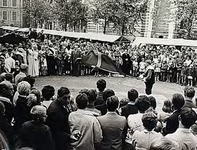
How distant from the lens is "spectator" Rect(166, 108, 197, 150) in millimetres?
4500

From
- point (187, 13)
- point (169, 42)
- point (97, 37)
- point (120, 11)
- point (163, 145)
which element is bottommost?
point (163, 145)

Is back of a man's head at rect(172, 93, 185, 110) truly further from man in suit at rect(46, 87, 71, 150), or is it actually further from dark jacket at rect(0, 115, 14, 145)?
dark jacket at rect(0, 115, 14, 145)

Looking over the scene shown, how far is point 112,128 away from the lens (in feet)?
17.6

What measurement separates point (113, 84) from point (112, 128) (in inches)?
460

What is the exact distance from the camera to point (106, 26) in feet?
124

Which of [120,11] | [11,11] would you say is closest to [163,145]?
[120,11]

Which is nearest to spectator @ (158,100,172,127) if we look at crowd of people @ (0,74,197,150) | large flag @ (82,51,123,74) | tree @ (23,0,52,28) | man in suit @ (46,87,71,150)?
crowd of people @ (0,74,197,150)

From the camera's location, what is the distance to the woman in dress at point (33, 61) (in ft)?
53.7

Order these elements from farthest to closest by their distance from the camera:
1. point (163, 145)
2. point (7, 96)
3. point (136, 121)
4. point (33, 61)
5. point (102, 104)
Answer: point (33, 61), point (102, 104), point (7, 96), point (136, 121), point (163, 145)

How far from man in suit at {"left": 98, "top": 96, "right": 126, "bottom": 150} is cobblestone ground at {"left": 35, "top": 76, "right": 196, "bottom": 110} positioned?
8880 millimetres

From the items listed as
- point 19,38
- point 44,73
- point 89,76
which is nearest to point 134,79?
point 89,76

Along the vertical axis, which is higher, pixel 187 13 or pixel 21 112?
pixel 187 13

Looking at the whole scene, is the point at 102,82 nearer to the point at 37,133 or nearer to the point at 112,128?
the point at 112,128

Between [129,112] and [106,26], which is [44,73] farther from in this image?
[106,26]
